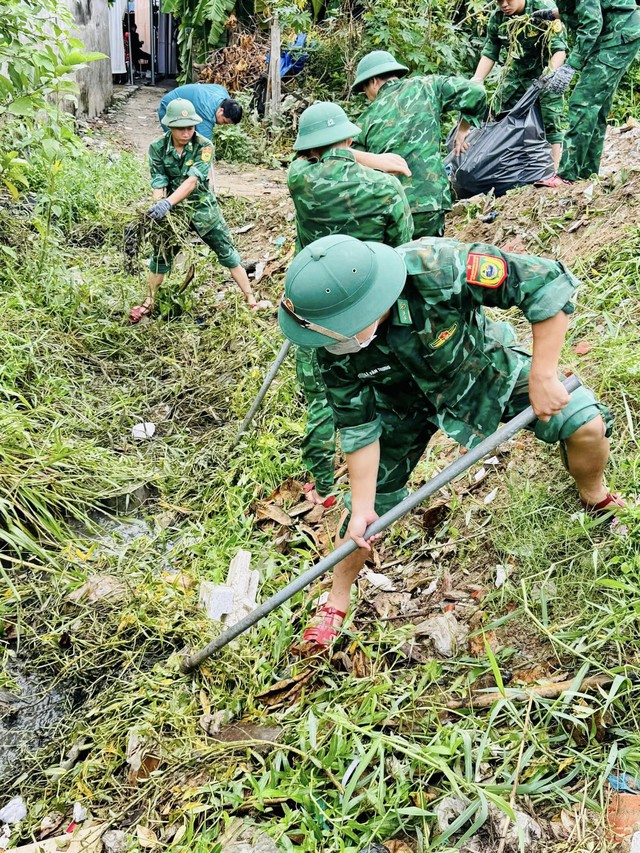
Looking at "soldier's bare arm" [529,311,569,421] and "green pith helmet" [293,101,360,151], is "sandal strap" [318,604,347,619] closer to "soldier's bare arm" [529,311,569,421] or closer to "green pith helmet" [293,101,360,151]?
"soldier's bare arm" [529,311,569,421]

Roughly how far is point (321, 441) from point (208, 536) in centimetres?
74

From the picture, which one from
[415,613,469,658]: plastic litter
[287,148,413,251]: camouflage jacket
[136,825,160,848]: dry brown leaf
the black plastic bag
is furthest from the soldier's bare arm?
the black plastic bag

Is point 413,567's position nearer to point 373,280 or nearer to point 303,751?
point 303,751

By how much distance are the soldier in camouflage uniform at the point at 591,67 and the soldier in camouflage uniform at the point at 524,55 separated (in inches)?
5.1

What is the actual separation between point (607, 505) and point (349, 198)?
161 cm

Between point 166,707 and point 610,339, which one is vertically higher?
point 610,339

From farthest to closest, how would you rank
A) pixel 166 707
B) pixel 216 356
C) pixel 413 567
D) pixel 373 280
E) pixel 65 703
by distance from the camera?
pixel 216 356
pixel 413 567
pixel 65 703
pixel 166 707
pixel 373 280

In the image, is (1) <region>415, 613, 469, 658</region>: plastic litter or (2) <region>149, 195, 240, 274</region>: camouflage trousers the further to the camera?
(2) <region>149, 195, 240, 274</region>: camouflage trousers

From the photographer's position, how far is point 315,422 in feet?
11.3

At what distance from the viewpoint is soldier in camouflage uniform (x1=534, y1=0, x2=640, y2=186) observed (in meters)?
4.93

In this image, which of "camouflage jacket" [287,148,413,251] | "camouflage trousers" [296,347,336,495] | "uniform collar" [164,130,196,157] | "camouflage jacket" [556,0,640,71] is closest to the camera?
"camouflage jacket" [287,148,413,251]

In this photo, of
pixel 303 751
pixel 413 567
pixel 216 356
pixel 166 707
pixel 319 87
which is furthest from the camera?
pixel 319 87

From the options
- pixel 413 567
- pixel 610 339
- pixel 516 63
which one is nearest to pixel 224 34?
pixel 516 63

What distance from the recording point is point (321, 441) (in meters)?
3.45
